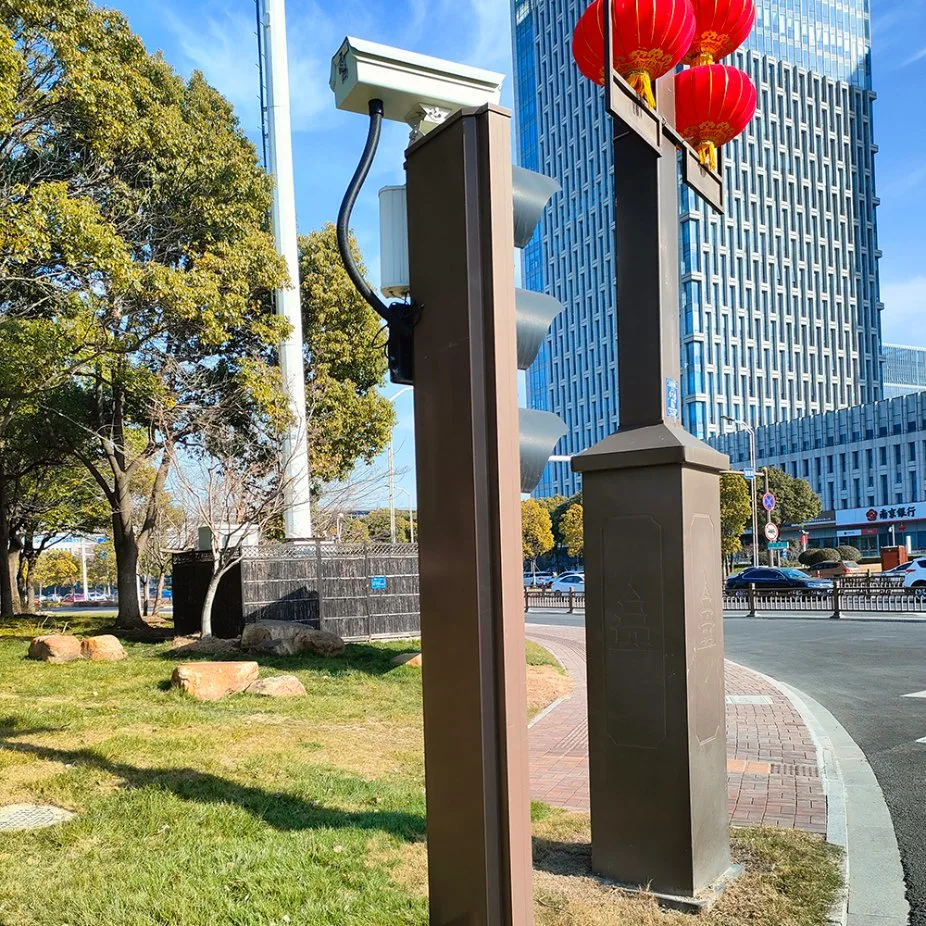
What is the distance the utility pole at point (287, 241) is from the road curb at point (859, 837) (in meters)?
12.1

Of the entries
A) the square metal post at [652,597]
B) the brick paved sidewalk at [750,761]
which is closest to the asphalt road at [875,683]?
the brick paved sidewalk at [750,761]

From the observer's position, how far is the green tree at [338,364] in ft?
73.5

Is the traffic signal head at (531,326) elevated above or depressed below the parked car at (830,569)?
above

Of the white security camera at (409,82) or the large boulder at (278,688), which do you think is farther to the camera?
the large boulder at (278,688)

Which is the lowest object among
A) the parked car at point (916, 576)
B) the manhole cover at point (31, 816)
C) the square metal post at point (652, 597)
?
the parked car at point (916, 576)

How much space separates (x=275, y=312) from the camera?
19.1 m

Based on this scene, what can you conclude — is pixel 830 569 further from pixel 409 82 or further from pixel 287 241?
pixel 409 82

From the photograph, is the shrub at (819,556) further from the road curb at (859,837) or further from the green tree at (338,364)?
the road curb at (859,837)

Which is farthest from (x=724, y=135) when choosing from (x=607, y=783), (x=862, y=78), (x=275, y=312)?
(x=862, y=78)

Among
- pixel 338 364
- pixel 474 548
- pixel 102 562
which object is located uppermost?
pixel 338 364

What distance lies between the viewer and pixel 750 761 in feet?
24.8

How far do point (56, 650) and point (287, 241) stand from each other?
10174mm

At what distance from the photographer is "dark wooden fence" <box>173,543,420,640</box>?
55.0 ft

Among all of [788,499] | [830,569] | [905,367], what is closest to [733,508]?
[830,569]
